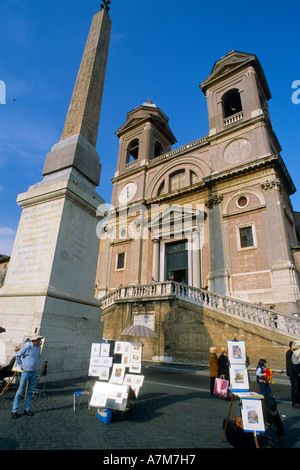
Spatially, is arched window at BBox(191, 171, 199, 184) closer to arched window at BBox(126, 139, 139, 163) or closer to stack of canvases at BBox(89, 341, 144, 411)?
arched window at BBox(126, 139, 139, 163)

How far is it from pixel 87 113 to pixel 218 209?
13663 mm

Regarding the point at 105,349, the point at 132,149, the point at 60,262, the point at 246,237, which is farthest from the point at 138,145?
the point at 105,349

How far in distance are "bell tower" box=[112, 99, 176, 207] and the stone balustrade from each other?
11.1 meters

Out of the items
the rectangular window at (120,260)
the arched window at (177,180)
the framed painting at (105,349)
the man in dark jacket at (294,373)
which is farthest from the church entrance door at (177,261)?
the framed painting at (105,349)

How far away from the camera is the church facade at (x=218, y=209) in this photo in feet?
53.0

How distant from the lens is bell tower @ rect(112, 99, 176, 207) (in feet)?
84.2

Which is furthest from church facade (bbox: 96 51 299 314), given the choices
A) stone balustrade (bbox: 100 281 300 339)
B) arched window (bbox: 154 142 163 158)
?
stone balustrade (bbox: 100 281 300 339)

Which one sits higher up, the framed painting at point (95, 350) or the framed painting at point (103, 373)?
the framed painting at point (95, 350)

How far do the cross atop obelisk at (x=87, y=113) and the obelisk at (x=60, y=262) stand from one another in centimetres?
4

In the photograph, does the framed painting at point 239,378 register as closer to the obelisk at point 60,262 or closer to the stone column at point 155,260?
the obelisk at point 60,262

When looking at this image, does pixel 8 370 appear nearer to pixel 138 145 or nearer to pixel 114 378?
pixel 114 378

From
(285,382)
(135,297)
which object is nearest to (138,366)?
(285,382)

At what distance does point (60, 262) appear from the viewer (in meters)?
5.32

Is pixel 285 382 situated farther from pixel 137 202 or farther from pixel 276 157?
pixel 137 202
